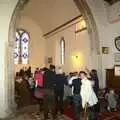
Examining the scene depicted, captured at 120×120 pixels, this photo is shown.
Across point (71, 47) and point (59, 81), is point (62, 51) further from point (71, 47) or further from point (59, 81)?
point (59, 81)

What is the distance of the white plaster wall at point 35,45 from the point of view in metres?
18.5

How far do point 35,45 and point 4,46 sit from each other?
9.69 m

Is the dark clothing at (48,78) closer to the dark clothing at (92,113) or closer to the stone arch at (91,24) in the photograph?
the dark clothing at (92,113)

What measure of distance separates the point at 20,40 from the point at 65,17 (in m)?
5.28

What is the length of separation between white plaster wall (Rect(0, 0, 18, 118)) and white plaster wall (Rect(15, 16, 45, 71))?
9.14 metres

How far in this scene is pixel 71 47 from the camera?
14359 millimetres

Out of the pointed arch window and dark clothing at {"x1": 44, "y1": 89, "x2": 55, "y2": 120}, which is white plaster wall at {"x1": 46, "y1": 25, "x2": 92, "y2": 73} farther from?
dark clothing at {"x1": 44, "y1": 89, "x2": 55, "y2": 120}

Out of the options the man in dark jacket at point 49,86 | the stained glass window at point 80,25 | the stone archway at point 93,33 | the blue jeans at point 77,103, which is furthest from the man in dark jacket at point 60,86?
the stained glass window at point 80,25

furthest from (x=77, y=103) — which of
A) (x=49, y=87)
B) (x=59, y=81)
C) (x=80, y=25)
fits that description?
(x=80, y=25)

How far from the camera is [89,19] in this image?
10680 mm

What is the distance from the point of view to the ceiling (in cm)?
1348

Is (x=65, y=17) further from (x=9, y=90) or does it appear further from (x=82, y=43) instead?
(x=9, y=90)

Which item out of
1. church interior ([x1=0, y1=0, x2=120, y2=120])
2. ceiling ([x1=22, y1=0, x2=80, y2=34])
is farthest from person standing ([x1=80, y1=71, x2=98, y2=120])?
ceiling ([x1=22, y1=0, x2=80, y2=34])

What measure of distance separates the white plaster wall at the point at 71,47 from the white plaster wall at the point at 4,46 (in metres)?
4.05
